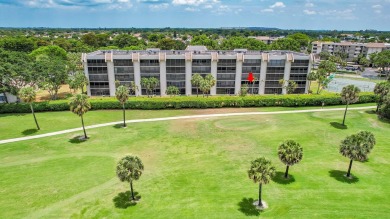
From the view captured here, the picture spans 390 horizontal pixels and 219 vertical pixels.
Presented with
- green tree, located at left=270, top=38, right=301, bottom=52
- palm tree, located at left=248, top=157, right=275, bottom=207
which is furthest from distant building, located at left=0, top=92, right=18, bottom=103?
green tree, located at left=270, top=38, right=301, bottom=52

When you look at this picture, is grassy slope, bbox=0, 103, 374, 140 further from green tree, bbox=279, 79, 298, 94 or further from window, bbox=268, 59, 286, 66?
window, bbox=268, 59, 286, 66

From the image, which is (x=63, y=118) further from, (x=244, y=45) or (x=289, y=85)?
(x=244, y=45)

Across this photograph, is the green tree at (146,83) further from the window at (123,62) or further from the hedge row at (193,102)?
the hedge row at (193,102)

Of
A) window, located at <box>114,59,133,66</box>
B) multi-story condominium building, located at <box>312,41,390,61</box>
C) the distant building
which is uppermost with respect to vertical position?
multi-story condominium building, located at <box>312,41,390,61</box>

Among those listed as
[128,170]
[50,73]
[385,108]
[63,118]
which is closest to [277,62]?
[385,108]

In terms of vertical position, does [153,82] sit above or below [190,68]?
below

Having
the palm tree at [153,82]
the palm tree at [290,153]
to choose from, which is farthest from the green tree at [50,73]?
the palm tree at [290,153]
